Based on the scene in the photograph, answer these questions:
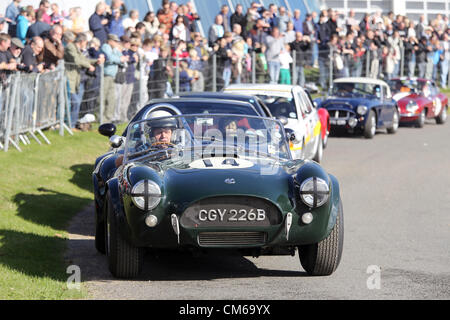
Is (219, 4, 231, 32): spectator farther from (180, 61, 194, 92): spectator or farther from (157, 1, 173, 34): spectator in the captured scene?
(180, 61, 194, 92): spectator

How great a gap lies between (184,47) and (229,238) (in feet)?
49.0

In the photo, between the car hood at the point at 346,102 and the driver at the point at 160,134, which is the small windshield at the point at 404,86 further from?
the driver at the point at 160,134

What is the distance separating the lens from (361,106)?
2272 centimetres

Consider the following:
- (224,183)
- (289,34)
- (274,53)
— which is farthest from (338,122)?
(224,183)

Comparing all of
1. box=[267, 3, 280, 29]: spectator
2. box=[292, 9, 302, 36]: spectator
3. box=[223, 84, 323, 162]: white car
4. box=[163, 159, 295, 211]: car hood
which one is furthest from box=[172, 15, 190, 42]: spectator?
box=[163, 159, 295, 211]: car hood

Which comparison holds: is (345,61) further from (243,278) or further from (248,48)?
(243,278)

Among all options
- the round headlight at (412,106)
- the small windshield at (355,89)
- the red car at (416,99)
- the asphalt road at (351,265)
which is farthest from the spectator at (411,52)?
the asphalt road at (351,265)

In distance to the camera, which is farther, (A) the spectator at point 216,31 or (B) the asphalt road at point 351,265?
(A) the spectator at point 216,31

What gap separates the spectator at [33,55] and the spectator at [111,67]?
81.7 inches

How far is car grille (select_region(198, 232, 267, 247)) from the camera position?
7.44 meters

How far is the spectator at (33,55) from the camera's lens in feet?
54.8

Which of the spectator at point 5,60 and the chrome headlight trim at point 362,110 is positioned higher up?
the spectator at point 5,60

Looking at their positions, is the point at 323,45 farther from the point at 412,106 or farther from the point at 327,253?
the point at 327,253

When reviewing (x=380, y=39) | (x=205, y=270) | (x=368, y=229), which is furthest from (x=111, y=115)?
(x=380, y=39)
